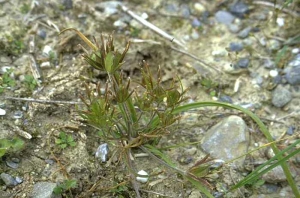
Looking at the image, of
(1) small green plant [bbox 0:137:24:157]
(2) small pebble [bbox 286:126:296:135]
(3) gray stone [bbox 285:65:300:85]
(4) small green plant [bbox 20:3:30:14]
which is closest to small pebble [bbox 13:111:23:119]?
(1) small green plant [bbox 0:137:24:157]

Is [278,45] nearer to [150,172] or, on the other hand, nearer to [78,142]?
[150,172]

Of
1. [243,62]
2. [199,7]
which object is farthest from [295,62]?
[199,7]

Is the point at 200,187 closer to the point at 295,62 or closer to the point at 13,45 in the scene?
the point at 295,62

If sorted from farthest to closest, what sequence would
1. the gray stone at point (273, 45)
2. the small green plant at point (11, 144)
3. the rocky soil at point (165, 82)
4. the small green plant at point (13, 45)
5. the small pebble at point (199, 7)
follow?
1. the small pebble at point (199, 7)
2. the gray stone at point (273, 45)
3. the small green plant at point (13, 45)
4. the rocky soil at point (165, 82)
5. the small green plant at point (11, 144)

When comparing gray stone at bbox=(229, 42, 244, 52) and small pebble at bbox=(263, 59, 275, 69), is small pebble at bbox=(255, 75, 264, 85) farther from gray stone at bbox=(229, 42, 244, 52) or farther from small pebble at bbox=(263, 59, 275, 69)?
gray stone at bbox=(229, 42, 244, 52)

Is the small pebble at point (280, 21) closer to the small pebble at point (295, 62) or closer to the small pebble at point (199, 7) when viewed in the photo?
the small pebble at point (295, 62)

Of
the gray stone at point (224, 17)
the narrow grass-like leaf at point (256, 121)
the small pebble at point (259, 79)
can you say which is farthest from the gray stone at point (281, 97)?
the gray stone at point (224, 17)
